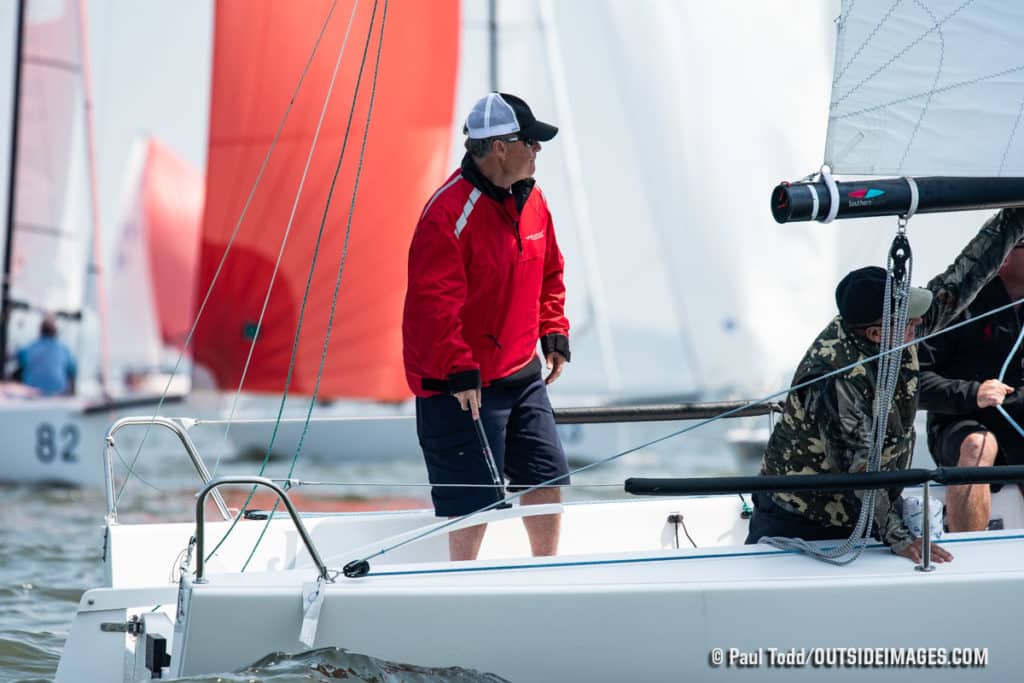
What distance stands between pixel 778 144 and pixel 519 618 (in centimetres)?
885

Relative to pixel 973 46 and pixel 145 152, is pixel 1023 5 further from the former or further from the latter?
pixel 145 152

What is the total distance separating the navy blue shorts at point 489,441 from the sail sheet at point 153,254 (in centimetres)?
2433

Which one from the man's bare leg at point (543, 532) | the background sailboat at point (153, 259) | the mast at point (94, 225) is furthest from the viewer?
the background sailboat at point (153, 259)

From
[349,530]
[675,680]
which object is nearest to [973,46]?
[675,680]

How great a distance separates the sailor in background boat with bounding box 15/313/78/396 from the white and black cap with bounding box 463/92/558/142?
405 inches

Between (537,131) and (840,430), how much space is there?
1018 mm

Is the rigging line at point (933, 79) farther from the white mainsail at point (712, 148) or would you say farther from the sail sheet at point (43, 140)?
the sail sheet at point (43, 140)

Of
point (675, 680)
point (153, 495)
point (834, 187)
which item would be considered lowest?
point (153, 495)

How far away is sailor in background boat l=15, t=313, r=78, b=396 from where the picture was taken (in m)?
13.0

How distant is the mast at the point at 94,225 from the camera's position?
13.0 m

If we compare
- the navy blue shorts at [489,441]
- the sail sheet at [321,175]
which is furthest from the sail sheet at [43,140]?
the navy blue shorts at [489,441]

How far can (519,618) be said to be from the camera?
293 cm

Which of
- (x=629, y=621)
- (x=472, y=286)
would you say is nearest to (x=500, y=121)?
(x=472, y=286)

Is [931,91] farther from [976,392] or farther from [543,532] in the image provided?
[543,532]
